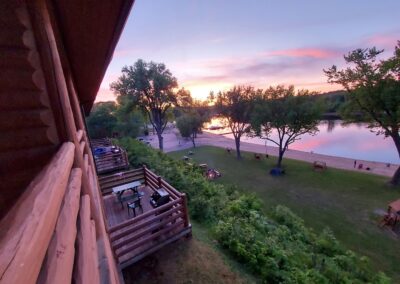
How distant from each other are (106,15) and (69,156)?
4.09 ft

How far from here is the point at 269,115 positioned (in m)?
23.4

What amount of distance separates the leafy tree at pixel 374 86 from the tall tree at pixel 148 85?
16478 mm

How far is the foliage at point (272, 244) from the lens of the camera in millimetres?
5742

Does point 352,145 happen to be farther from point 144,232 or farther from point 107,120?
point 144,232

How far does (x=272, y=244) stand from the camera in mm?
6613

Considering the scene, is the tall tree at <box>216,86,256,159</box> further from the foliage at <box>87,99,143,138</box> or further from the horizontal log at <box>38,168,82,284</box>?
the horizontal log at <box>38,168,82,284</box>

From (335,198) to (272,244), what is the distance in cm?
1124

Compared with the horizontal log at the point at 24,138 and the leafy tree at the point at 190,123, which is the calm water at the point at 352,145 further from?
the horizontal log at the point at 24,138

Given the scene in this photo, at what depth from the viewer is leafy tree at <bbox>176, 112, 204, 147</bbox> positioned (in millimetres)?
37125

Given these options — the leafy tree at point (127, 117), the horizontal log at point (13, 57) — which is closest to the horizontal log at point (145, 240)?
the horizontal log at point (13, 57)

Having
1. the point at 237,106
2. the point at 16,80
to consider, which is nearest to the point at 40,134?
the point at 16,80

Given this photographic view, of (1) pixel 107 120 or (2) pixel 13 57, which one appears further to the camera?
(1) pixel 107 120

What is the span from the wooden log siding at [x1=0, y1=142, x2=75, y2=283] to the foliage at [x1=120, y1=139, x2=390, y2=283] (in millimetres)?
5958

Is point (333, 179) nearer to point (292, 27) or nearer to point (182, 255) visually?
point (292, 27)
